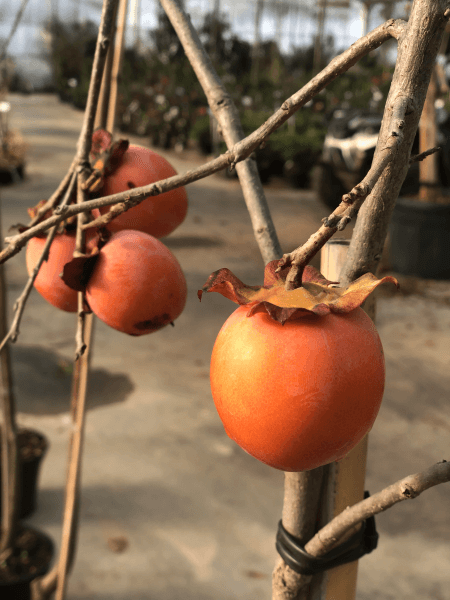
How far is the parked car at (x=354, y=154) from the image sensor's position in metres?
5.02

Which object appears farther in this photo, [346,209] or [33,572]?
[33,572]

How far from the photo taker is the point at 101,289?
50cm

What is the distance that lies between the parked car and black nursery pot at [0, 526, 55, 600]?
3849mm

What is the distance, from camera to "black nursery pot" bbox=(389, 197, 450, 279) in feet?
13.9

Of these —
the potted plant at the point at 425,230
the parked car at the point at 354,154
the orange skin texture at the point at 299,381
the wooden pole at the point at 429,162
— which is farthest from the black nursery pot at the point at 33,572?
the parked car at the point at 354,154

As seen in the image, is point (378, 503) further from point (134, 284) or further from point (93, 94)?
point (93, 94)

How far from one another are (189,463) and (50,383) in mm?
1011

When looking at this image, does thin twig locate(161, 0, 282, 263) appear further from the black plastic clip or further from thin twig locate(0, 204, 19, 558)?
thin twig locate(0, 204, 19, 558)

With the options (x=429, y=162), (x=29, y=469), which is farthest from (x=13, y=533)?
(x=429, y=162)

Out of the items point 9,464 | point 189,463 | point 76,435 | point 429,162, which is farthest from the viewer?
point 429,162

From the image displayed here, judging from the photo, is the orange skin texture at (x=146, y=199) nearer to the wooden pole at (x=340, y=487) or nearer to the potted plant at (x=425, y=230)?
the wooden pole at (x=340, y=487)

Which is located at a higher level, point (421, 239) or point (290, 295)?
point (290, 295)

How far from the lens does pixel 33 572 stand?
1.77 meters

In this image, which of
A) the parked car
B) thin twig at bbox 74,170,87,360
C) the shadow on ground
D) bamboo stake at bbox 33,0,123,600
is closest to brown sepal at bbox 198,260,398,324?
thin twig at bbox 74,170,87,360
